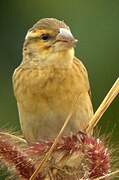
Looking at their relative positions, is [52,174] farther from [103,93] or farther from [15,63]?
[15,63]

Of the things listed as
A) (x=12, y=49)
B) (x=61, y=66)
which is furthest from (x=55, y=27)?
(x=12, y=49)

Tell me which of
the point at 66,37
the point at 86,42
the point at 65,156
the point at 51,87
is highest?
the point at 66,37

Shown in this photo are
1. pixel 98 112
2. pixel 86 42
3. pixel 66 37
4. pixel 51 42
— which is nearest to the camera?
pixel 98 112

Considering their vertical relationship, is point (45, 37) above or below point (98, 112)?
below

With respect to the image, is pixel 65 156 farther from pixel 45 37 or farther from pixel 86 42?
pixel 86 42

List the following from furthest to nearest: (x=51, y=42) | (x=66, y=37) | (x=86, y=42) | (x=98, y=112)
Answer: (x=86, y=42) → (x=51, y=42) → (x=66, y=37) → (x=98, y=112)

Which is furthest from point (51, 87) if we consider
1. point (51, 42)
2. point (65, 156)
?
point (65, 156)
